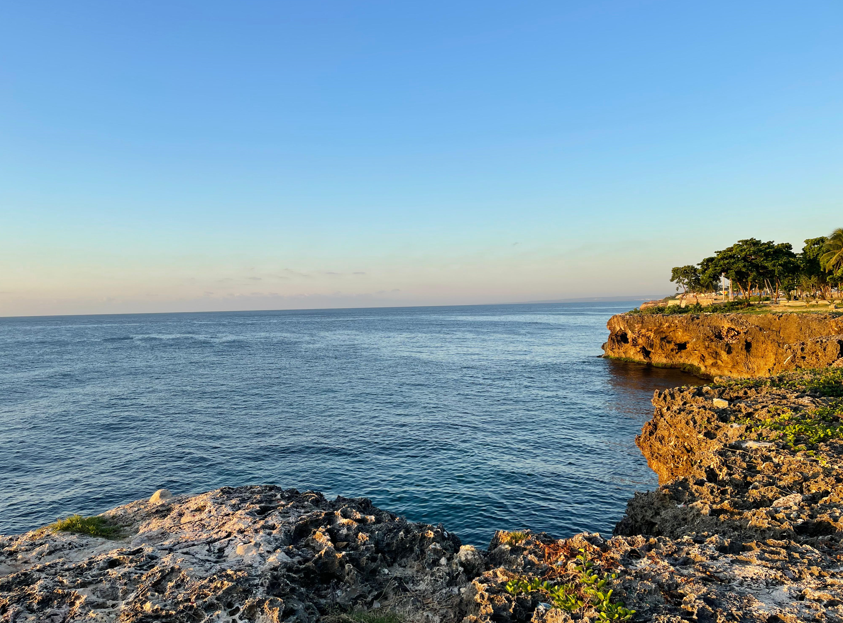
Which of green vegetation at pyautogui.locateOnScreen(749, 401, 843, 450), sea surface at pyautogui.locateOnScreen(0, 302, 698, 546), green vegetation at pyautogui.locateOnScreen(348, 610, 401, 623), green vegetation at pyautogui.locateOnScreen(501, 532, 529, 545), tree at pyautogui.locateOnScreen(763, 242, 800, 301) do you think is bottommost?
sea surface at pyautogui.locateOnScreen(0, 302, 698, 546)

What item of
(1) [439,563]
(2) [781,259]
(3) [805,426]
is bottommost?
(1) [439,563]

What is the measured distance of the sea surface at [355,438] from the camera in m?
26.2

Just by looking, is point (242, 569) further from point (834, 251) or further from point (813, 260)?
point (813, 260)

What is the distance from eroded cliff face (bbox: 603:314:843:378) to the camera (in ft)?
154

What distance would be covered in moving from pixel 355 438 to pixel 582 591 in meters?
29.3

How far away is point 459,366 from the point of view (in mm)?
77062

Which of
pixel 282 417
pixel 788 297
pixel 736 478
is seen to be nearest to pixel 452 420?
pixel 282 417

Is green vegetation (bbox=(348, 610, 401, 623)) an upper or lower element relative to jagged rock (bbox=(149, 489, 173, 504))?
upper

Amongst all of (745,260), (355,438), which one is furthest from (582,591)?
(745,260)

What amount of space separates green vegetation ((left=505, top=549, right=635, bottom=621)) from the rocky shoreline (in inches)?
1.5

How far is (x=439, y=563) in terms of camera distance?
39.1ft

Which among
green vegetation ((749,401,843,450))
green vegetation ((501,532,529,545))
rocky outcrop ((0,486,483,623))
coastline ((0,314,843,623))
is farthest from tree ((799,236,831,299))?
rocky outcrop ((0,486,483,623))

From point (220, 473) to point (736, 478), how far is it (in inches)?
1155

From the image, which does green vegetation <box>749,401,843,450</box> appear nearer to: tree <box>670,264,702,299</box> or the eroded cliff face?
the eroded cliff face
